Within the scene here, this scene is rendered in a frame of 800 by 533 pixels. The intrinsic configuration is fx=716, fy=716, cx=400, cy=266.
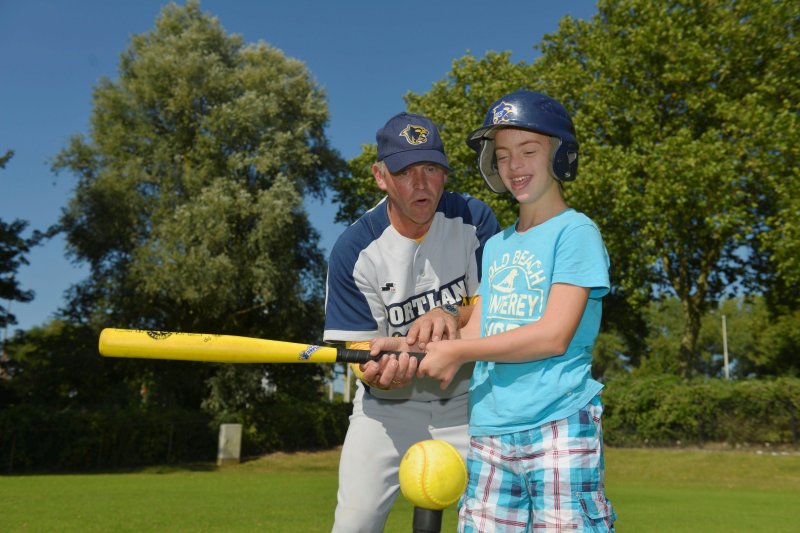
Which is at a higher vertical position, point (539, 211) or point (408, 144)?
point (408, 144)

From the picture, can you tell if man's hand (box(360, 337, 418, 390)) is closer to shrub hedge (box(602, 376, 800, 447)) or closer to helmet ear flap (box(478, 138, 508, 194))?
helmet ear flap (box(478, 138, 508, 194))

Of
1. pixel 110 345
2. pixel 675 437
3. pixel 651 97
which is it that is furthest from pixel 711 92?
pixel 110 345

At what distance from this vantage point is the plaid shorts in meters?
3.02

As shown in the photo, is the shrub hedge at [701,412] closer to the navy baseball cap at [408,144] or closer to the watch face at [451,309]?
the navy baseball cap at [408,144]

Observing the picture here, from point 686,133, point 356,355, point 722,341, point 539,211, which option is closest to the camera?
point 539,211

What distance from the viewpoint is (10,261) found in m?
28.5

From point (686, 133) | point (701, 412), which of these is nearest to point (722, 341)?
point (701, 412)

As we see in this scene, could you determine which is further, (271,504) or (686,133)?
(686,133)

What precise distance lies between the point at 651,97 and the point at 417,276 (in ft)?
90.7

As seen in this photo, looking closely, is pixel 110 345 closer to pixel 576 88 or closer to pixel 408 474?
pixel 408 474

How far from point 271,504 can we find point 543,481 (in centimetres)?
1051

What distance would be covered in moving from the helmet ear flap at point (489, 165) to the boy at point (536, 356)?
188 millimetres

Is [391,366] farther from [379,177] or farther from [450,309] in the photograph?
[379,177]

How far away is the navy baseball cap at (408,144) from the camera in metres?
4.66
